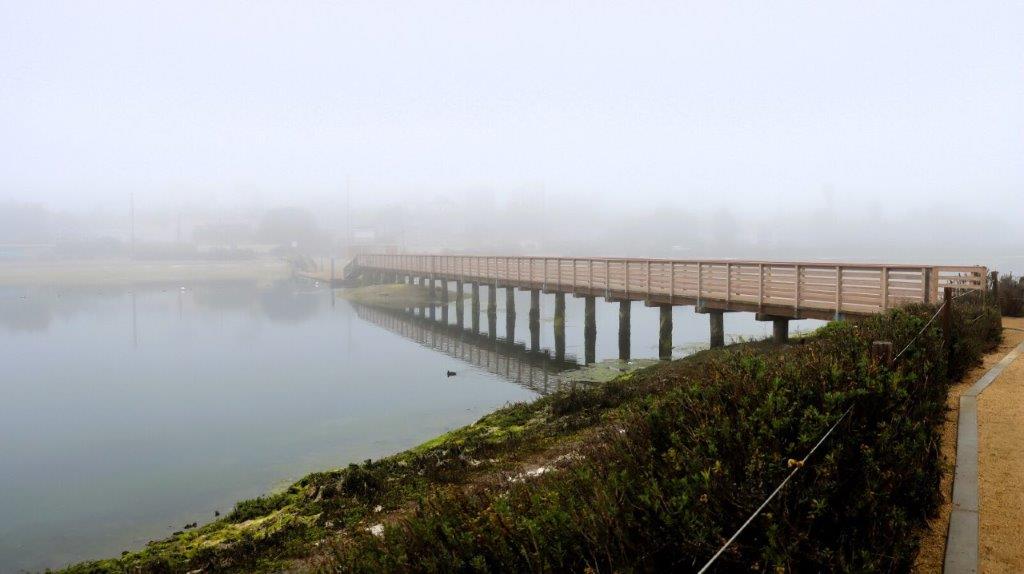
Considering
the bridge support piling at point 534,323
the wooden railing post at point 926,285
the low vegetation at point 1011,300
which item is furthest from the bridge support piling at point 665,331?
the low vegetation at point 1011,300

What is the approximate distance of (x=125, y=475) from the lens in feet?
42.6

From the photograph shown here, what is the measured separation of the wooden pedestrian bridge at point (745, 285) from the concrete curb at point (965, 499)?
23.0 feet

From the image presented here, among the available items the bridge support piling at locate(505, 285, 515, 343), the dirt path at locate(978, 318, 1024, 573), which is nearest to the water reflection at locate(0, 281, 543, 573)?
the bridge support piling at locate(505, 285, 515, 343)

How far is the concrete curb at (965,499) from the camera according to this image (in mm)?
4227

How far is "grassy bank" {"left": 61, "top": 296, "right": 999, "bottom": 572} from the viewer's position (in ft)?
11.8

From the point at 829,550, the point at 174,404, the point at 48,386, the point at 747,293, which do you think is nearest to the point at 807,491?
the point at 829,550

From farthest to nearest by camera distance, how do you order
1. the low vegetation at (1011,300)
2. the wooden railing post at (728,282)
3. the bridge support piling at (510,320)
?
the bridge support piling at (510,320), the wooden railing post at (728,282), the low vegetation at (1011,300)

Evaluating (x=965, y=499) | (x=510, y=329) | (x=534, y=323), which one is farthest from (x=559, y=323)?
(x=965, y=499)

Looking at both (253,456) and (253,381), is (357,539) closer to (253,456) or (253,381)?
(253,456)

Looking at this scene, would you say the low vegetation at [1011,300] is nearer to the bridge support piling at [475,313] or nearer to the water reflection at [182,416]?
the water reflection at [182,416]

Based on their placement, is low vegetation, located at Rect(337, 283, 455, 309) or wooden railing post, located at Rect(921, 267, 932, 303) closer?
wooden railing post, located at Rect(921, 267, 932, 303)

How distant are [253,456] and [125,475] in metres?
2.33

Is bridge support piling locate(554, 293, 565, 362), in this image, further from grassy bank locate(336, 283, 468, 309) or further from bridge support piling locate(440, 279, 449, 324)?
grassy bank locate(336, 283, 468, 309)

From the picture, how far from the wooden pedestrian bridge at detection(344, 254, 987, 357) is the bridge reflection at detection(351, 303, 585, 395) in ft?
9.95
